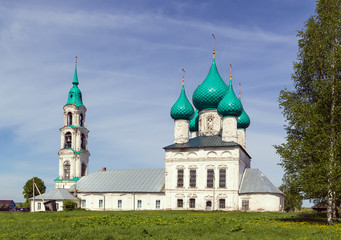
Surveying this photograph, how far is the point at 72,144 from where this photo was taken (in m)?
54.0

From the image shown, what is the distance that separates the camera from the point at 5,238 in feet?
45.8

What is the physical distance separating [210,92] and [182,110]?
385cm

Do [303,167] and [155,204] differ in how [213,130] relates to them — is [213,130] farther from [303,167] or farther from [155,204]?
[303,167]

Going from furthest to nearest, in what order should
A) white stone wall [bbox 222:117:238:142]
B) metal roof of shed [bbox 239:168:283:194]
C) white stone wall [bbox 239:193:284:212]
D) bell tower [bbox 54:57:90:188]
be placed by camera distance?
bell tower [bbox 54:57:90:188], white stone wall [bbox 222:117:238:142], metal roof of shed [bbox 239:168:283:194], white stone wall [bbox 239:193:284:212]

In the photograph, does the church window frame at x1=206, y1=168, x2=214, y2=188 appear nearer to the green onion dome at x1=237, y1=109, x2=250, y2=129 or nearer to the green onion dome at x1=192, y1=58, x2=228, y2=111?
the green onion dome at x1=192, y1=58, x2=228, y2=111

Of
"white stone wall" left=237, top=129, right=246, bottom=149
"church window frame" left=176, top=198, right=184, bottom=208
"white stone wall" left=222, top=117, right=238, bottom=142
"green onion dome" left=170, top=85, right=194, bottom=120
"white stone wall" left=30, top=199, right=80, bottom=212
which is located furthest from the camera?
"white stone wall" left=237, top=129, right=246, bottom=149

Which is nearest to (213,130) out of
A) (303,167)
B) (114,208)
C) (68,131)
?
(114,208)

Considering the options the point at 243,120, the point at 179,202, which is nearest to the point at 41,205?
the point at 179,202

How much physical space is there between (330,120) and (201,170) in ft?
73.4

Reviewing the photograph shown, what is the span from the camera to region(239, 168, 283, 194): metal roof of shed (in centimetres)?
4056

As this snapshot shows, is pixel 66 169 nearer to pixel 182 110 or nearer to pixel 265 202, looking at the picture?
pixel 182 110

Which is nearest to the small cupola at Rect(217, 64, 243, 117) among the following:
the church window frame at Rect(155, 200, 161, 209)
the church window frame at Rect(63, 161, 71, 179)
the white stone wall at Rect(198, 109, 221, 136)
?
the white stone wall at Rect(198, 109, 221, 136)

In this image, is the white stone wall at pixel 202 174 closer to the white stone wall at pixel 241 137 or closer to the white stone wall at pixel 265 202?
the white stone wall at pixel 265 202

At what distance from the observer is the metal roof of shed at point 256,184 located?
4056 centimetres
